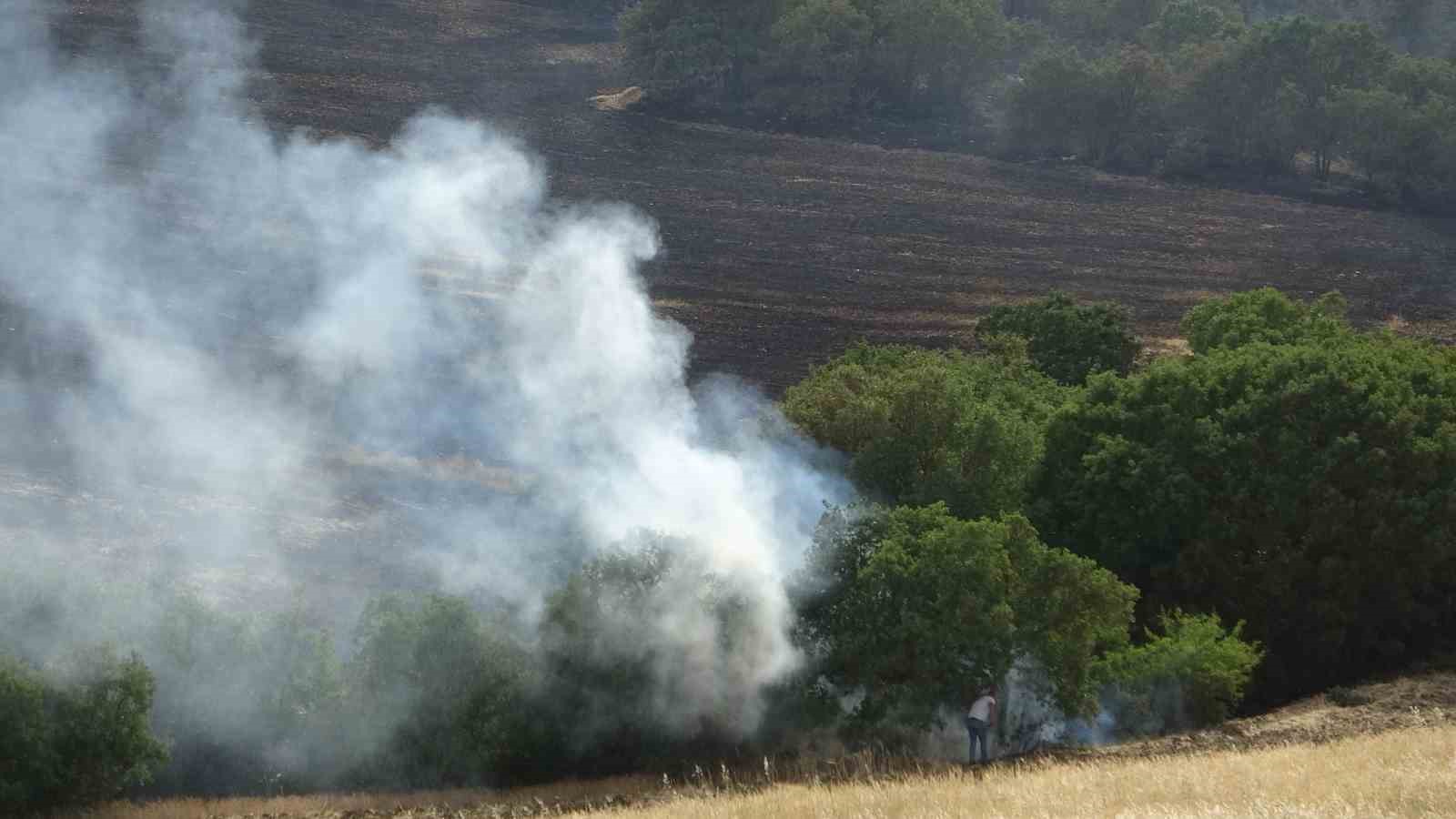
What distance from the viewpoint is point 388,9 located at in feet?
356

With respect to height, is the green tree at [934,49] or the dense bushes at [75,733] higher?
the green tree at [934,49]

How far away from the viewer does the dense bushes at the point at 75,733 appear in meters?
24.8

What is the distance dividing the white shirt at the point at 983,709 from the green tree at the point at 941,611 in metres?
0.76

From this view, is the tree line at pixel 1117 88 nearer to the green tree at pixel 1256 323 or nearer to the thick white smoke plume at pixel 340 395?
the thick white smoke plume at pixel 340 395

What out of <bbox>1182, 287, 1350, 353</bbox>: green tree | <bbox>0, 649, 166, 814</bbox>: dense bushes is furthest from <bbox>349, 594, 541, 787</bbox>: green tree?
<bbox>1182, 287, 1350, 353</bbox>: green tree

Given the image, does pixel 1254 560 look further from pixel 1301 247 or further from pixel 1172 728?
pixel 1301 247

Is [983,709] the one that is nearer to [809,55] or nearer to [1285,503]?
[1285,503]

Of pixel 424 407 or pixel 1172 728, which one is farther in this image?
pixel 424 407

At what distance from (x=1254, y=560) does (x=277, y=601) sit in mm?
19601

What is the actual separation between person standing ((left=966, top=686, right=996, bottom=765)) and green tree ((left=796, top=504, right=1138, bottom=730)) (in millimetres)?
701

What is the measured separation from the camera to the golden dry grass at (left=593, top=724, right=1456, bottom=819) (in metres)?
20.4

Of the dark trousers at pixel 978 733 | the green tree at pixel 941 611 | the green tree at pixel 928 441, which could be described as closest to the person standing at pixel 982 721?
the dark trousers at pixel 978 733

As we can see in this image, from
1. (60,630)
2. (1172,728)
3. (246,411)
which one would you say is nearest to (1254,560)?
(1172,728)

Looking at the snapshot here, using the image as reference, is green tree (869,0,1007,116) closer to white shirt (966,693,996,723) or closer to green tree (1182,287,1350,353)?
green tree (1182,287,1350,353)
